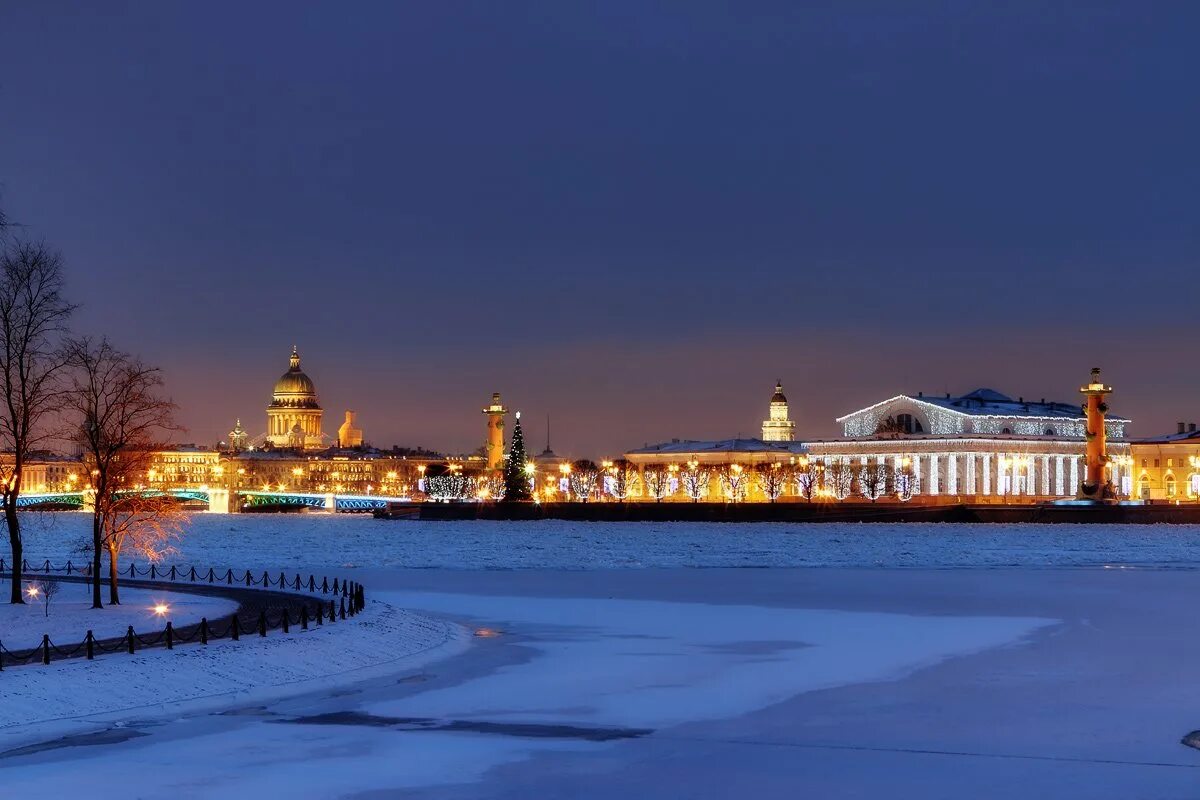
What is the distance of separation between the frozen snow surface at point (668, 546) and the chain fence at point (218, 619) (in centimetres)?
1470

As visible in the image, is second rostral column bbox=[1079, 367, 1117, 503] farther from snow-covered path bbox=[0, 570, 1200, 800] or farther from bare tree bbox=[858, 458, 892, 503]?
snow-covered path bbox=[0, 570, 1200, 800]

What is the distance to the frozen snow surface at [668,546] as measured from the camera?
257 ft

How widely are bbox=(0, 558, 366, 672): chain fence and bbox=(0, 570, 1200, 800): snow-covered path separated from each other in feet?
10.9

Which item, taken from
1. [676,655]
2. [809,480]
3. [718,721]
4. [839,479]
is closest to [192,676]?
[718,721]

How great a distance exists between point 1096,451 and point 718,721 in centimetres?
13790

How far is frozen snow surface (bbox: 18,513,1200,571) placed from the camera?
257 ft

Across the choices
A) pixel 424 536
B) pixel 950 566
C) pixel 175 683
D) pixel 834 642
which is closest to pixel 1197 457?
pixel 424 536

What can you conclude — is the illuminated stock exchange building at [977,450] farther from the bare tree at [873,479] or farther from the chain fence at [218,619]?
the chain fence at [218,619]

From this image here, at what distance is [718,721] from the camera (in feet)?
81.3

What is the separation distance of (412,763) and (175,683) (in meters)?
6.85

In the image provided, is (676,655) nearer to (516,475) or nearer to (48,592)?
(48,592)

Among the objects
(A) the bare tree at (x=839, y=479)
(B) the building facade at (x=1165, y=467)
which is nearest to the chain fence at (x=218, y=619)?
(A) the bare tree at (x=839, y=479)

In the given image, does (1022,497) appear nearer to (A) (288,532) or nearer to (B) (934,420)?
(B) (934,420)

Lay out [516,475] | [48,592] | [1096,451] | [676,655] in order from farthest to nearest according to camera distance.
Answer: [516,475]
[1096,451]
[48,592]
[676,655]
